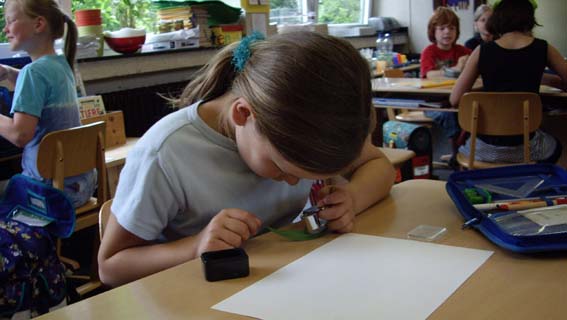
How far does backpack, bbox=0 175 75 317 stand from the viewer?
5.55 feet

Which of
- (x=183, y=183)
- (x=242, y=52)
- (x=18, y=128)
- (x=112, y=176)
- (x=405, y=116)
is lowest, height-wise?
(x=405, y=116)

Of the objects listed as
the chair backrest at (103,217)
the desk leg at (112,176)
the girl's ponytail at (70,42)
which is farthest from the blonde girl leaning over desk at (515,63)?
the chair backrest at (103,217)

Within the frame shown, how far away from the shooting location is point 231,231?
1015 millimetres

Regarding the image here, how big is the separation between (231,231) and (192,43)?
297 centimetres

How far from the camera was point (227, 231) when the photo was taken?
1014mm

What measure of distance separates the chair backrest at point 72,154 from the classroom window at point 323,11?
9.61 ft

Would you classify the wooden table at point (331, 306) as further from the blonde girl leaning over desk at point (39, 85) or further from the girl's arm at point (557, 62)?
the girl's arm at point (557, 62)

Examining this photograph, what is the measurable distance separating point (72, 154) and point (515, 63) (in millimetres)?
2104

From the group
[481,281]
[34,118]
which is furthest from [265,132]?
[34,118]

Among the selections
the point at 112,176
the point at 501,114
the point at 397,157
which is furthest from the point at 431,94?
the point at 112,176

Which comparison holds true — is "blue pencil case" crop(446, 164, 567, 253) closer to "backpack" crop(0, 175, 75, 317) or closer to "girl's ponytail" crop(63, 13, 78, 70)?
"backpack" crop(0, 175, 75, 317)

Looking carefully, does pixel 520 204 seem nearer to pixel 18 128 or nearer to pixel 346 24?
pixel 18 128

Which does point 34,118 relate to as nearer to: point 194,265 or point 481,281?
point 194,265

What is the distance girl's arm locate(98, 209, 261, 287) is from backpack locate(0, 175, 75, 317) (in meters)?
0.68
